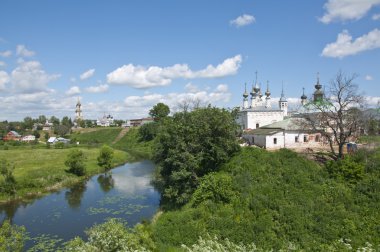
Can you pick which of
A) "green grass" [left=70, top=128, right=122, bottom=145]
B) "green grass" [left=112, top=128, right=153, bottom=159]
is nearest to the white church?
"green grass" [left=112, top=128, right=153, bottom=159]

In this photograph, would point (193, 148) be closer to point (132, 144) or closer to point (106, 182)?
point (106, 182)

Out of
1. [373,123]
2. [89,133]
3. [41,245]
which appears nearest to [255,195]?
[373,123]

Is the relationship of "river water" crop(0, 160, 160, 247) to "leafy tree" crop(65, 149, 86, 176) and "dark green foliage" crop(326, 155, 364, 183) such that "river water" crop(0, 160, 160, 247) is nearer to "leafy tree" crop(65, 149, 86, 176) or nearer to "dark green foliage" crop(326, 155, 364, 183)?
"leafy tree" crop(65, 149, 86, 176)

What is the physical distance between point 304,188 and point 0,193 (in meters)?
30.8

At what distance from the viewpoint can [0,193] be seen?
111 ft

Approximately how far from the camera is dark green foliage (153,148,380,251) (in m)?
19.0

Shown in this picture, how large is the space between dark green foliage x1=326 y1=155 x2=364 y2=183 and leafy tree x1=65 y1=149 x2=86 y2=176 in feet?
108

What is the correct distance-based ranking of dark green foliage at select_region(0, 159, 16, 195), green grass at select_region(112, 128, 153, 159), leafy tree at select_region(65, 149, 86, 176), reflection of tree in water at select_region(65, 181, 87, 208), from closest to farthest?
reflection of tree in water at select_region(65, 181, 87, 208) → dark green foliage at select_region(0, 159, 16, 195) → leafy tree at select_region(65, 149, 86, 176) → green grass at select_region(112, 128, 153, 159)

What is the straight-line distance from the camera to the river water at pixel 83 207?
25922 millimetres

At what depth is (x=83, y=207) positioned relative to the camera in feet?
104

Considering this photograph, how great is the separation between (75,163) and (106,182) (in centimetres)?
538

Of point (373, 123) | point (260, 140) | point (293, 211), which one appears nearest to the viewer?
point (293, 211)

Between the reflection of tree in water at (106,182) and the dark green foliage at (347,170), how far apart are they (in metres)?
25.9

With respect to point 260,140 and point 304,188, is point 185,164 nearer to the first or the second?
point 304,188
